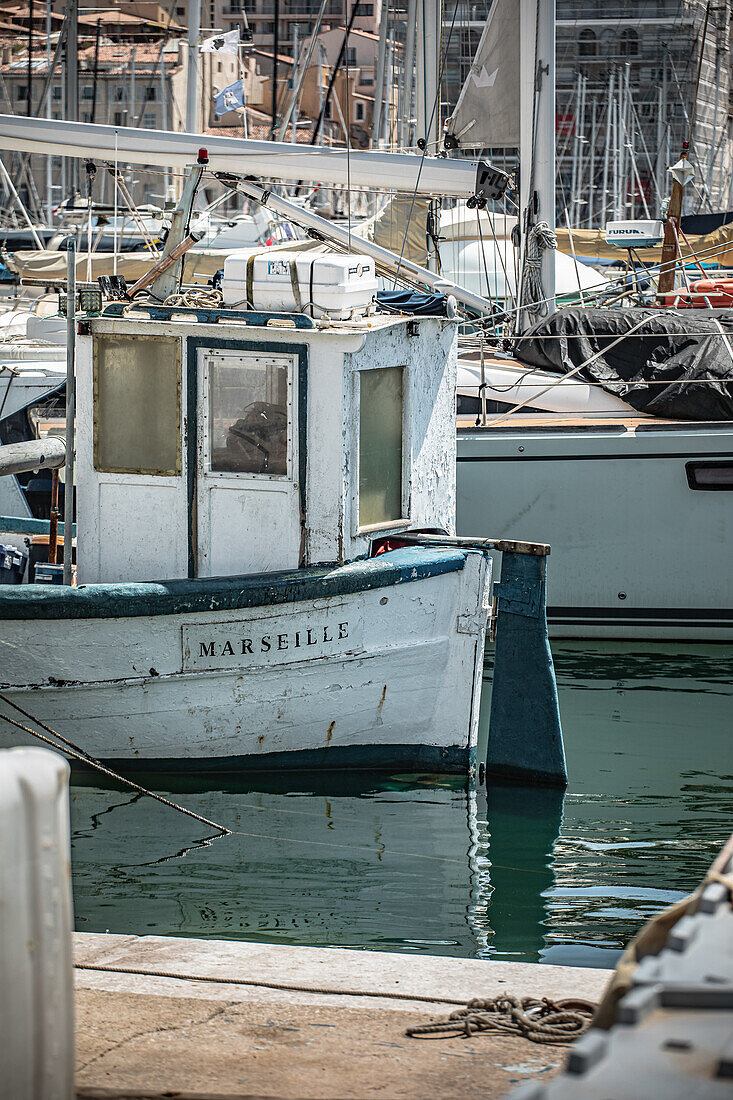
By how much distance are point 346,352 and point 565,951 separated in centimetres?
358

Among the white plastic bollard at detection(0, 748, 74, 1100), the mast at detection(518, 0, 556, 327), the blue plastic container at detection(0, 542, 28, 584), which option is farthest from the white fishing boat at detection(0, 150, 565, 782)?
the mast at detection(518, 0, 556, 327)

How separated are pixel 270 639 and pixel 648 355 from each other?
6.41 metres

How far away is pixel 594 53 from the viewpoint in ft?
207

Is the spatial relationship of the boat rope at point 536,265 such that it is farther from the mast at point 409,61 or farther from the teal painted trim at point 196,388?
the mast at point 409,61

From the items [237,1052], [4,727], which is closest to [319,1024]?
[237,1052]

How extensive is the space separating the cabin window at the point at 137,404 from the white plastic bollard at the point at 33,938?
17.1ft

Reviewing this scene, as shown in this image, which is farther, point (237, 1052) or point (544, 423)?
point (544, 423)

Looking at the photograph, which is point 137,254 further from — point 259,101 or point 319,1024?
point 259,101

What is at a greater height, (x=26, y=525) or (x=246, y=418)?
(x=246, y=418)

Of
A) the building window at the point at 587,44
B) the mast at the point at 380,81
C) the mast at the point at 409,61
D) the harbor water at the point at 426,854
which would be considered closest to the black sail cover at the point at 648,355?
the harbor water at the point at 426,854

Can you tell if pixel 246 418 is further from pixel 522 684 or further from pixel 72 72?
pixel 72 72

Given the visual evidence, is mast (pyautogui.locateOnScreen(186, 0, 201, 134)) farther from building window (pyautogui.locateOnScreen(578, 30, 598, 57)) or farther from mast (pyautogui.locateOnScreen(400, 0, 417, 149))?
building window (pyautogui.locateOnScreen(578, 30, 598, 57))

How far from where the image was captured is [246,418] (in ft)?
25.7

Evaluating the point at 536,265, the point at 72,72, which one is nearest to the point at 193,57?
the point at 72,72
